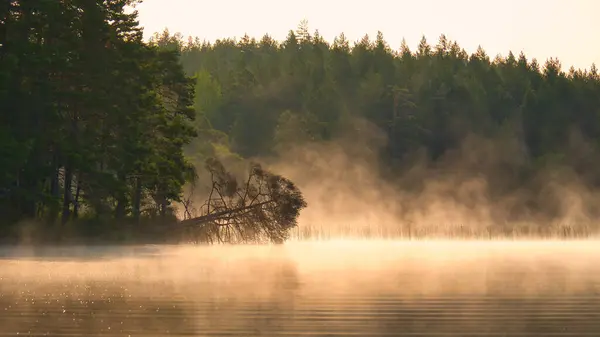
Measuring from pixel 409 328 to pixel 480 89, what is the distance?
6083 inches

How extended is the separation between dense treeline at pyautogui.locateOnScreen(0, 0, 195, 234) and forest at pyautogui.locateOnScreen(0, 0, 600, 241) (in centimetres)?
9

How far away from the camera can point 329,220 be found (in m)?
103

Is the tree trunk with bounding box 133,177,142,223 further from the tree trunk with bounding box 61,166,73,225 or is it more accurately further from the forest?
the tree trunk with bounding box 61,166,73,225

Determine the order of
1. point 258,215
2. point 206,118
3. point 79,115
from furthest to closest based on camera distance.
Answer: point 206,118
point 79,115
point 258,215

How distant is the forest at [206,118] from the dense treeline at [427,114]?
0.94ft

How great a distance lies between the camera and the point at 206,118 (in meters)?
143

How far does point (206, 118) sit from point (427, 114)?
3295 cm

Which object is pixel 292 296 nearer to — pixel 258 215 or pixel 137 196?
pixel 258 215

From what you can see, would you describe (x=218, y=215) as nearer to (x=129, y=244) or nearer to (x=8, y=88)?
(x=129, y=244)

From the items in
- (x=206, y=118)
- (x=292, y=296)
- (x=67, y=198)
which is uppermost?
(x=206, y=118)

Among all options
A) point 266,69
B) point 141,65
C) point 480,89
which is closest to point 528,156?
point 480,89

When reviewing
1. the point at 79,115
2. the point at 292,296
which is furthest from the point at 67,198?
the point at 292,296

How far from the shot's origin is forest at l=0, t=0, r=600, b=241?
45.2m

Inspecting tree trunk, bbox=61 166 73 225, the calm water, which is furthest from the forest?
the calm water
